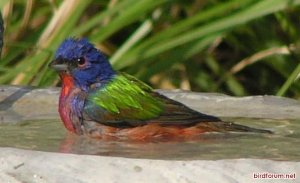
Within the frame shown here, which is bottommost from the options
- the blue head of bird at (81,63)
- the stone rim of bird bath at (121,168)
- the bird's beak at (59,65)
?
the stone rim of bird bath at (121,168)

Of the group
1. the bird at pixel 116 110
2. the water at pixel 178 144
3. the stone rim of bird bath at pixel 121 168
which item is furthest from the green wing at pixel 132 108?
the stone rim of bird bath at pixel 121 168

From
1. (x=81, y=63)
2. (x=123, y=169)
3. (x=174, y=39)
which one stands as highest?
(x=174, y=39)

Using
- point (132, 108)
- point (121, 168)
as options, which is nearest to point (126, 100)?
point (132, 108)

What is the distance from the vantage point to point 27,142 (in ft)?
12.4

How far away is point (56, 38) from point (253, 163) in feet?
8.84

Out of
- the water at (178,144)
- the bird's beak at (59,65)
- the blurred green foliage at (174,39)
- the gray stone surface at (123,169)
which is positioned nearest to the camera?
the gray stone surface at (123,169)

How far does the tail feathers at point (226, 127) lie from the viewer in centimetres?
402

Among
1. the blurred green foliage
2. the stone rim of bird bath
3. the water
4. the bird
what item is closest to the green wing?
the bird

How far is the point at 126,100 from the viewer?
13.4 ft

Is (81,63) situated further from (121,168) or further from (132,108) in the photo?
(121,168)

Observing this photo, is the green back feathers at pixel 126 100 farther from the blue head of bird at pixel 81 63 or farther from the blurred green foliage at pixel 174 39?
the blurred green foliage at pixel 174 39

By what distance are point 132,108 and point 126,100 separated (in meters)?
0.05

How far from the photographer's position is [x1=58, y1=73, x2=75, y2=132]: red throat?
13.1 ft

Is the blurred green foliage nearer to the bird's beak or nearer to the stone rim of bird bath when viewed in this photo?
the bird's beak
